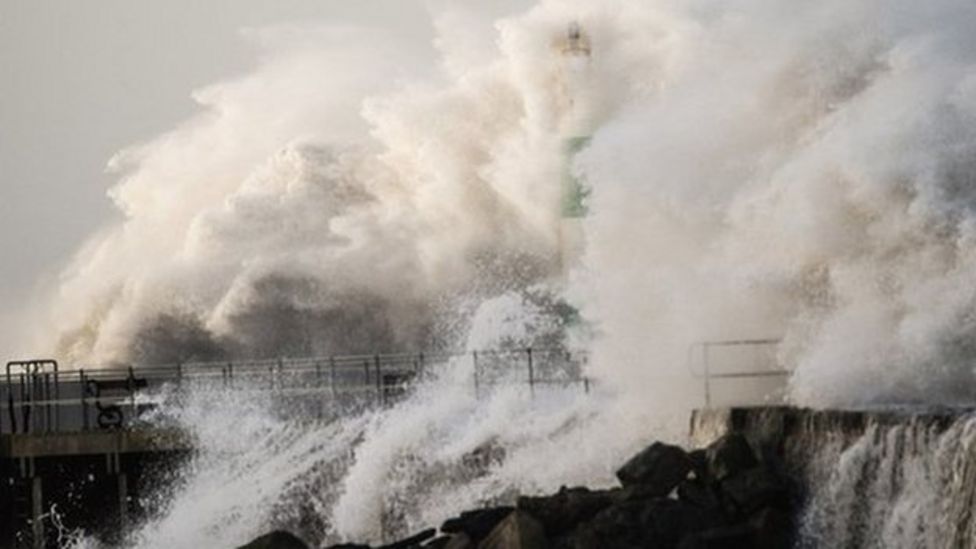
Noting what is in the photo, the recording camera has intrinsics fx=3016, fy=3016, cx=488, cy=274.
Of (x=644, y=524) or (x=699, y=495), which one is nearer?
(x=644, y=524)

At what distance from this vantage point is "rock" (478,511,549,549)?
2202cm

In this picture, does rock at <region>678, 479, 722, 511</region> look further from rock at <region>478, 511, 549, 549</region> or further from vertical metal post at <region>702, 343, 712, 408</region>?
vertical metal post at <region>702, 343, 712, 408</region>

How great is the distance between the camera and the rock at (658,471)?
→ 73.5 ft

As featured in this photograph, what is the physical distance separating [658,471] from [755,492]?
91 cm

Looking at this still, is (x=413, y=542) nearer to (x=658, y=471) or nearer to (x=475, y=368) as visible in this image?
(x=658, y=471)

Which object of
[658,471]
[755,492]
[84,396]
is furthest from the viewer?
[84,396]

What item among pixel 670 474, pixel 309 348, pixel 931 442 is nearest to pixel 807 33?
pixel 670 474

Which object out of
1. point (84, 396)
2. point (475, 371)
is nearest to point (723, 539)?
point (475, 371)

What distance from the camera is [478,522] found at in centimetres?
2308

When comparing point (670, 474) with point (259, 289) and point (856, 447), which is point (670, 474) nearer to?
point (856, 447)

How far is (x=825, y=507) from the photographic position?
21578mm

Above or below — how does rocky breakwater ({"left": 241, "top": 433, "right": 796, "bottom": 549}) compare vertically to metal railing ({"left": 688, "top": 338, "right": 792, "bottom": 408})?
below

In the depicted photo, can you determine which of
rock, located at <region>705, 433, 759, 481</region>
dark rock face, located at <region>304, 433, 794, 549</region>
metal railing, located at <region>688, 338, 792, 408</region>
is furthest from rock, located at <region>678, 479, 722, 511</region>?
metal railing, located at <region>688, 338, 792, 408</region>

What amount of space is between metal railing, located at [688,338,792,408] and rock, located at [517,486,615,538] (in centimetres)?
385
